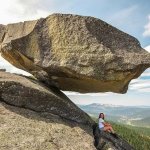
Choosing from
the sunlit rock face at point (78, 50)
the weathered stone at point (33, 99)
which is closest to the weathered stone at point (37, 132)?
the weathered stone at point (33, 99)

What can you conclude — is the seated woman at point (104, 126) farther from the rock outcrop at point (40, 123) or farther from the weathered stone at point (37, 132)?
the weathered stone at point (37, 132)

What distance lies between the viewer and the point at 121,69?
88.1ft

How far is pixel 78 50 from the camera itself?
27.1 meters

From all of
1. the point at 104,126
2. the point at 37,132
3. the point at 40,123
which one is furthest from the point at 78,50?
the point at 37,132

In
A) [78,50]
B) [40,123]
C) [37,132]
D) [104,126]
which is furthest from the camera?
[104,126]

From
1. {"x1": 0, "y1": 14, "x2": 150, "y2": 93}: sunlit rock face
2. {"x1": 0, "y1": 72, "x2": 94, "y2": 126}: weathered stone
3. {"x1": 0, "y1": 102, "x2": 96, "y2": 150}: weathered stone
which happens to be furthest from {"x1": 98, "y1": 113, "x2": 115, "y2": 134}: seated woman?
{"x1": 0, "y1": 14, "x2": 150, "y2": 93}: sunlit rock face

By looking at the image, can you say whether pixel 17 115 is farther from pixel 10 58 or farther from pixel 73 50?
pixel 10 58

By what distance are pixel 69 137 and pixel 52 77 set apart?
28.2ft

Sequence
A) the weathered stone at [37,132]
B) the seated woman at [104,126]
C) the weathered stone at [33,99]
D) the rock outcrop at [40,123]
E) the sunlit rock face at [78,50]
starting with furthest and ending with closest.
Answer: the seated woman at [104,126]
the sunlit rock face at [78,50]
the weathered stone at [33,99]
the rock outcrop at [40,123]
the weathered stone at [37,132]

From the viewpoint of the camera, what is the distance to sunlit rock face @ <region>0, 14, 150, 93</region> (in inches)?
1059

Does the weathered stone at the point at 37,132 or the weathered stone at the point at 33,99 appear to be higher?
the weathered stone at the point at 33,99

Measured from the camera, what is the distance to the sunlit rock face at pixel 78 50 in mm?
26906

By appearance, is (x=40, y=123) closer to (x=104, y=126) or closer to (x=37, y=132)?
(x=37, y=132)

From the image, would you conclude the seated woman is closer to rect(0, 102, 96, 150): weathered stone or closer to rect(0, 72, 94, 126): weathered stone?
rect(0, 72, 94, 126): weathered stone
